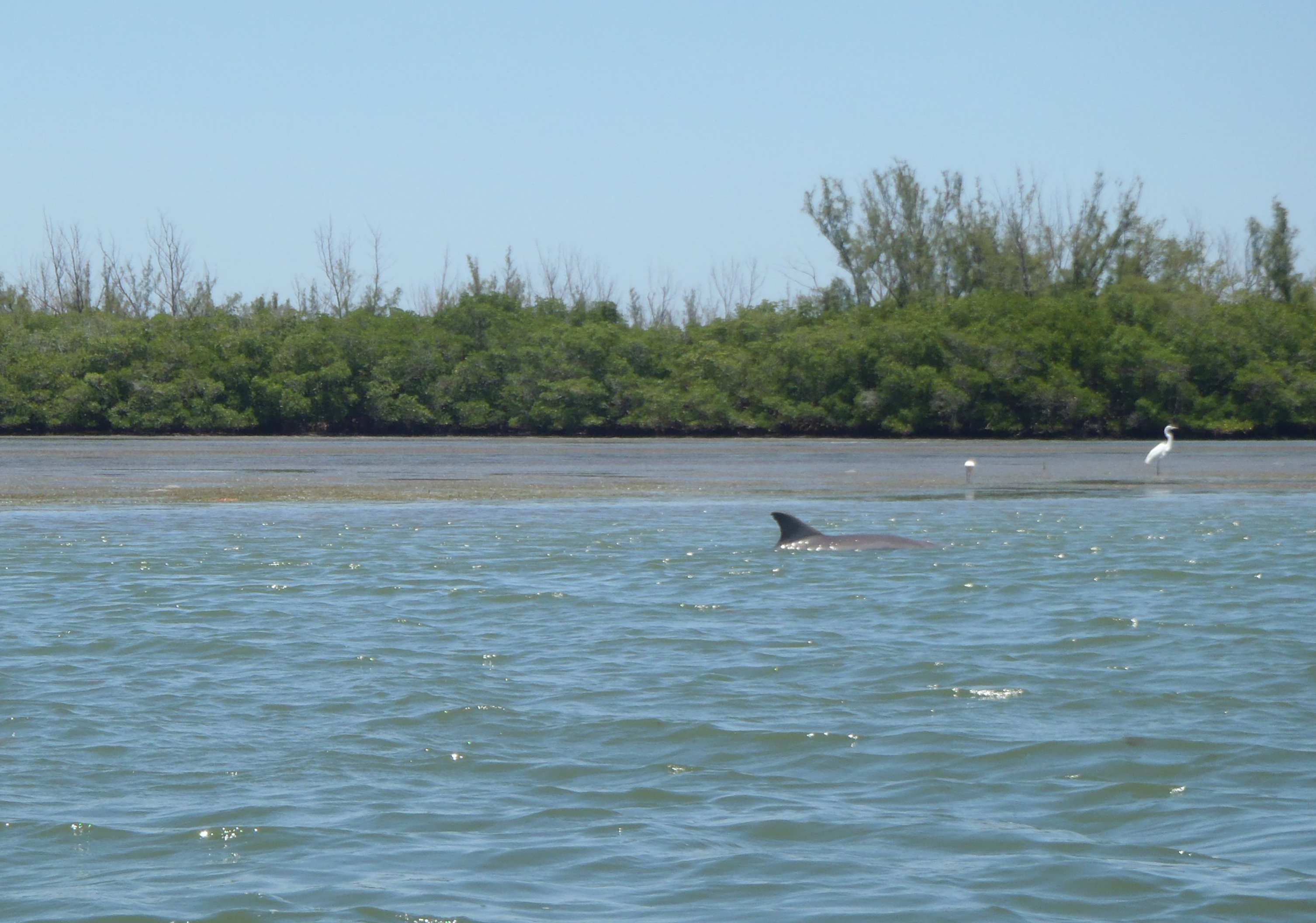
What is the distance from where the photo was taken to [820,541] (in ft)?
62.5

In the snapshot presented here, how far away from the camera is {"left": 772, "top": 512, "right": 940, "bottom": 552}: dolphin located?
18844 mm

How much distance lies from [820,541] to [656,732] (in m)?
10.1

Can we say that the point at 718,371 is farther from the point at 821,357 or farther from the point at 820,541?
the point at 820,541

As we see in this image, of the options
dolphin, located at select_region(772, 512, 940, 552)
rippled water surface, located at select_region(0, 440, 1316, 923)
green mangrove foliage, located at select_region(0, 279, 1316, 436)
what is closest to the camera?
rippled water surface, located at select_region(0, 440, 1316, 923)

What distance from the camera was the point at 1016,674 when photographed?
10992 millimetres

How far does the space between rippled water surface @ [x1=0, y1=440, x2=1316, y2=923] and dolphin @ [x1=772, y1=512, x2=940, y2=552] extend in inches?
7.9

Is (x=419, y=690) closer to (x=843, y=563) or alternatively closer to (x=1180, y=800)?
(x=1180, y=800)

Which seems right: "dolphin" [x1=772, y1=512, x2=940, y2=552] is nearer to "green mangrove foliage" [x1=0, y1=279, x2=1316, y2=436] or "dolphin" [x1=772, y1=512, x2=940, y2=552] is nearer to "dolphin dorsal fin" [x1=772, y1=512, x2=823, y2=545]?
"dolphin dorsal fin" [x1=772, y1=512, x2=823, y2=545]

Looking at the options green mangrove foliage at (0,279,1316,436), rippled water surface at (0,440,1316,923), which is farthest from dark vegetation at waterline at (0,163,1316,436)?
rippled water surface at (0,440,1316,923)

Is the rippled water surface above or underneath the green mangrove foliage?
underneath

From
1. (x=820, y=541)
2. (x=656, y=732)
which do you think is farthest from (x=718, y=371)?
(x=656, y=732)

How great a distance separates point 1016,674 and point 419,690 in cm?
420

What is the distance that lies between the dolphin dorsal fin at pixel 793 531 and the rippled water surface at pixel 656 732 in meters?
0.25

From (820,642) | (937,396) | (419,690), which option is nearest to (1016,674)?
(820,642)
